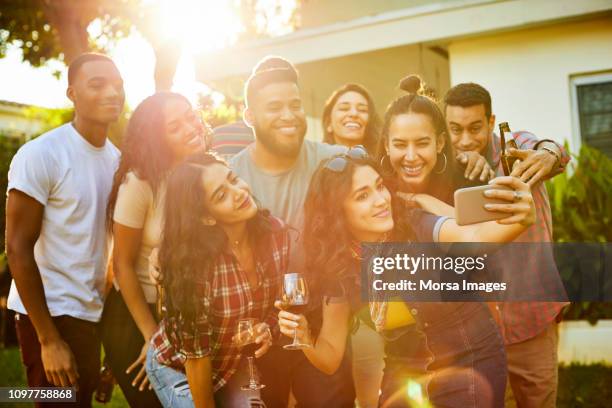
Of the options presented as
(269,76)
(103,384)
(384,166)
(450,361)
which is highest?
(269,76)

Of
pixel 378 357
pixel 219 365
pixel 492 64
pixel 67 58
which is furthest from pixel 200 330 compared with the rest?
→ pixel 492 64

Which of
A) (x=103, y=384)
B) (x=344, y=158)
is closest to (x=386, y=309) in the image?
(x=344, y=158)

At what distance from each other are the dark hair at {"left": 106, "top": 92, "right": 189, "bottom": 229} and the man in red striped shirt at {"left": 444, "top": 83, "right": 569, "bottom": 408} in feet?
3.20

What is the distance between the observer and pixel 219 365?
7.95 ft

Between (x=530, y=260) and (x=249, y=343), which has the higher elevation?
(x=530, y=260)

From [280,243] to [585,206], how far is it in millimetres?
1609

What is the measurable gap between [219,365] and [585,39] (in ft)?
6.50

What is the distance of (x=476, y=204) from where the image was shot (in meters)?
2.15

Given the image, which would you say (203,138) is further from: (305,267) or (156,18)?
(156,18)

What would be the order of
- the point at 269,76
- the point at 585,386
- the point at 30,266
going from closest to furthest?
the point at 269,76 → the point at 30,266 → the point at 585,386

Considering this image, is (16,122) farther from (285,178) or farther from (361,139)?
(361,139)

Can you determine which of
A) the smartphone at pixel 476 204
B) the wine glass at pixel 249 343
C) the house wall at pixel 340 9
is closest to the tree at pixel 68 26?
the wine glass at pixel 249 343

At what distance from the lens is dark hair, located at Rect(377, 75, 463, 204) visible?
7.50 feet

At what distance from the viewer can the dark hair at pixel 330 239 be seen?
2354 mm
